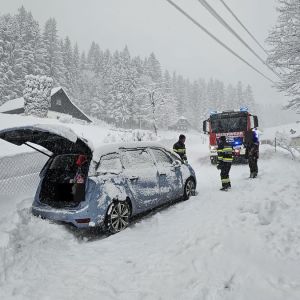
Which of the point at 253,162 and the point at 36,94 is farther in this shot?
the point at 36,94

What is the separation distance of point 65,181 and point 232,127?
11794mm

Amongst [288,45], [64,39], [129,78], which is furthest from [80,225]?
[64,39]

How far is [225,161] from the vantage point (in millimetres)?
10484

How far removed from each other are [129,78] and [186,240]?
62.3m

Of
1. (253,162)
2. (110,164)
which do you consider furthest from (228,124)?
(110,164)

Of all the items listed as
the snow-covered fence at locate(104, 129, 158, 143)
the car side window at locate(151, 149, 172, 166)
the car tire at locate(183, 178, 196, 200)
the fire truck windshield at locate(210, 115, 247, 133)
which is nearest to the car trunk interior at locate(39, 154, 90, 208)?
the car side window at locate(151, 149, 172, 166)

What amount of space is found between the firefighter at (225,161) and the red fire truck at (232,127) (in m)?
5.79

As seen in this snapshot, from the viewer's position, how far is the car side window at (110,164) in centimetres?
641

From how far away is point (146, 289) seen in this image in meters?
4.25

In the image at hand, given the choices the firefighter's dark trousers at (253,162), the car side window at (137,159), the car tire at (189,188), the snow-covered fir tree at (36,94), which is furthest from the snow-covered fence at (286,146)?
the snow-covered fir tree at (36,94)

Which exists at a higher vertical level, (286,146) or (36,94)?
(36,94)

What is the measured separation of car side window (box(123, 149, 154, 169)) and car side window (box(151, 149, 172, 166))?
1.08 ft

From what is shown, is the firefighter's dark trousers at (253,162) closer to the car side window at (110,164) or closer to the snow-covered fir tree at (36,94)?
the car side window at (110,164)

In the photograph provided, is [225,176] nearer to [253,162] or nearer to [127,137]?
[253,162]
